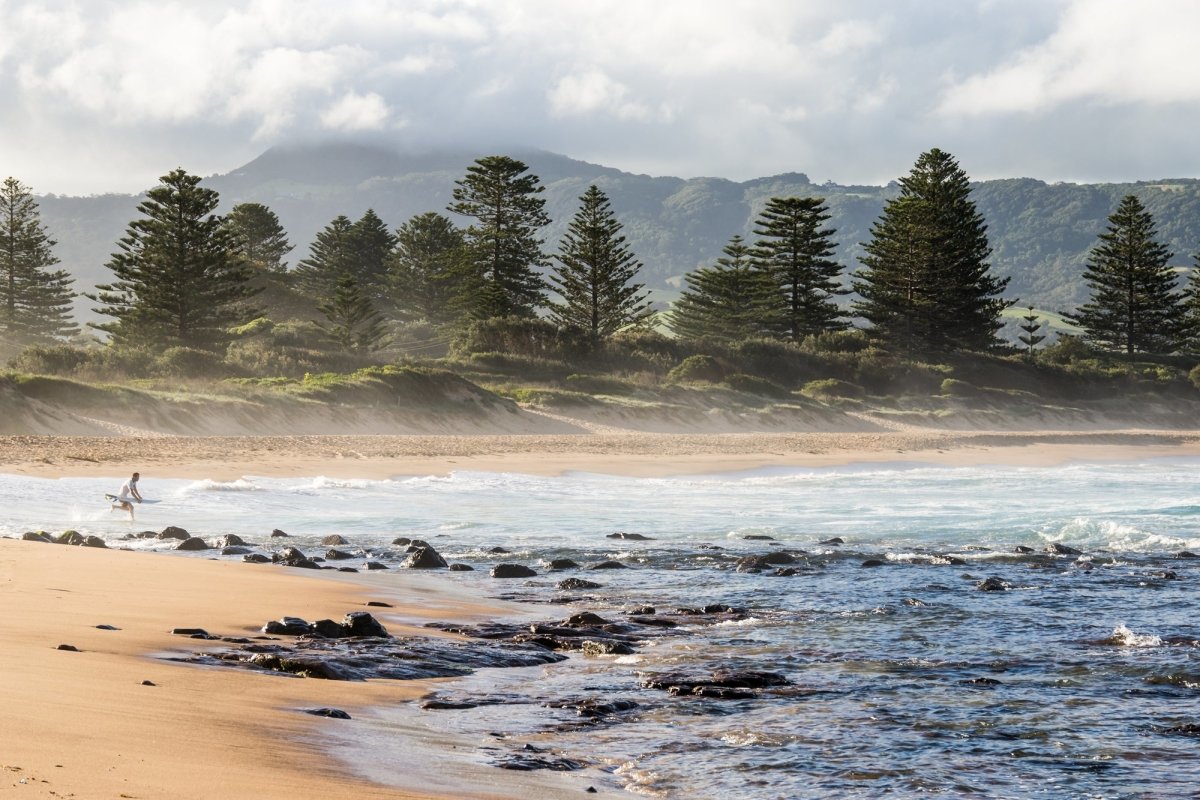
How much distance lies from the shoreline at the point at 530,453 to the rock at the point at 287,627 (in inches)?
577

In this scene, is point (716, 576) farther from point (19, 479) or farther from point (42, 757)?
point (19, 479)

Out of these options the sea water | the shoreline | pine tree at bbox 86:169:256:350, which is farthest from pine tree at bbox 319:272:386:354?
the sea water

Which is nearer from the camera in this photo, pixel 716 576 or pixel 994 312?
pixel 716 576

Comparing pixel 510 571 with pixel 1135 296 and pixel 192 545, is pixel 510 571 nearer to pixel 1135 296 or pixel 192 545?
pixel 192 545

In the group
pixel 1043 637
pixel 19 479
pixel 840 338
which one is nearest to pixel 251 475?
pixel 19 479

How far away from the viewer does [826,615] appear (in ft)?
36.7

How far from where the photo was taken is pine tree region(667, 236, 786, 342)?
216ft

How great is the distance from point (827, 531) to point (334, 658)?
1210cm

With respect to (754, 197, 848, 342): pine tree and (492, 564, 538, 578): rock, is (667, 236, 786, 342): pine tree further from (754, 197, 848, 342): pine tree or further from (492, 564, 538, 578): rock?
(492, 564, 538, 578): rock

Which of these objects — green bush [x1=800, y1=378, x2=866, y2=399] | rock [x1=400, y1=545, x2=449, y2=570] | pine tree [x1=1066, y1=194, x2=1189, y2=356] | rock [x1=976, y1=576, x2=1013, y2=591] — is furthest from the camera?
pine tree [x1=1066, y1=194, x2=1189, y2=356]

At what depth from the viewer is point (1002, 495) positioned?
2519cm

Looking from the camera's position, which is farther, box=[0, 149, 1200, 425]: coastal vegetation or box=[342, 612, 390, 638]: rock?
box=[0, 149, 1200, 425]: coastal vegetation

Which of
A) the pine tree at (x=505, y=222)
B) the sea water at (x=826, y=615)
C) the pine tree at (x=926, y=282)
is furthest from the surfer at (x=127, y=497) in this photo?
the pine tree at (x=926, y=282)

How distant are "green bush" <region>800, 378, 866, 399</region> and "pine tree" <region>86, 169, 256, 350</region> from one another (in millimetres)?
26003
